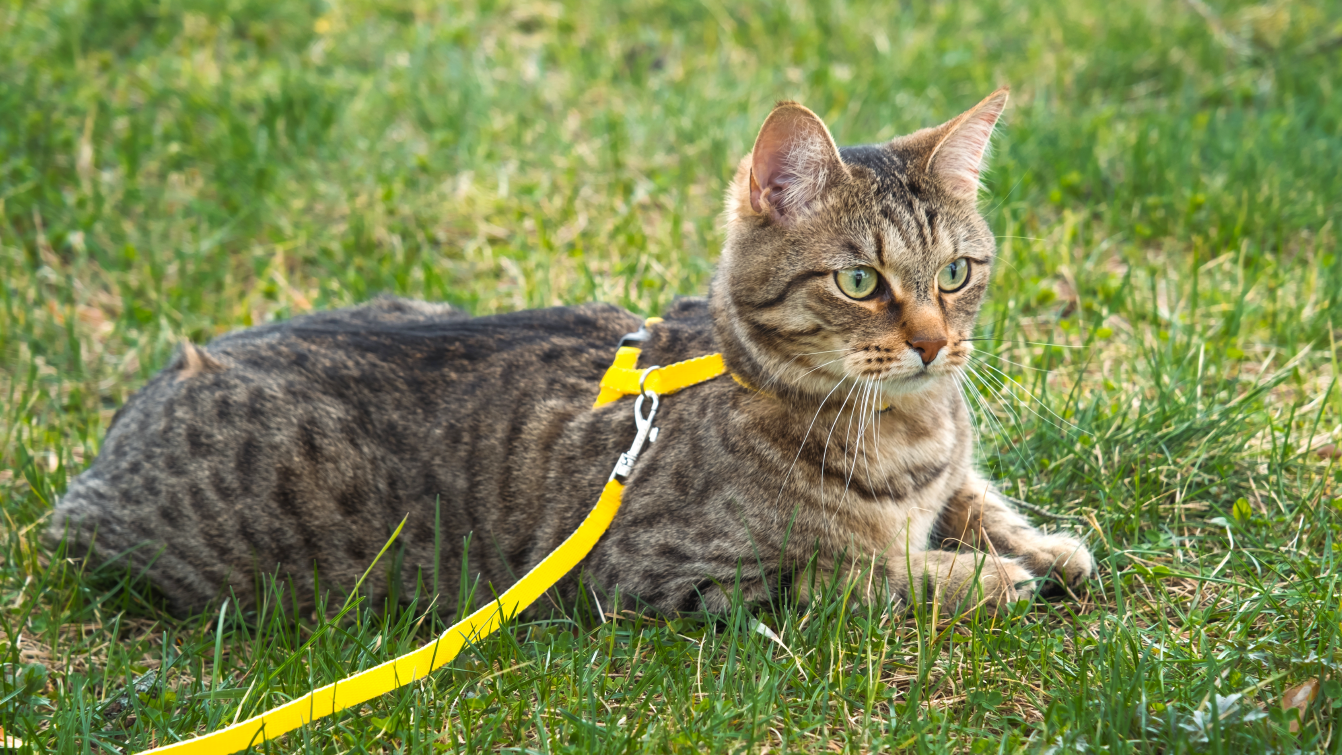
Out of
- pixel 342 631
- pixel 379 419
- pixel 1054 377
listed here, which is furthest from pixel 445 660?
pixel 1054 377

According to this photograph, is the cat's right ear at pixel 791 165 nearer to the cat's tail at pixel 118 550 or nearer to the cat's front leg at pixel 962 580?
the cat's front leg at pixel 962 580

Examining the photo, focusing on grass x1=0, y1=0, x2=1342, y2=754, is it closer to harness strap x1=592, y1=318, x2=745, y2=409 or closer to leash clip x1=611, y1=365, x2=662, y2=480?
leash clip x1=611, y1=365, x2=662, y2=480

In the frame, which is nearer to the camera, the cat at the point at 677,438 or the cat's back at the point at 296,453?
the cat at the point at 677,438

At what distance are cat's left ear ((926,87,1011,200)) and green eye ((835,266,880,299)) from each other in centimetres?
38

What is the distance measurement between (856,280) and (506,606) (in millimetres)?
1190

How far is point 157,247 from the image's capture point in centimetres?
480

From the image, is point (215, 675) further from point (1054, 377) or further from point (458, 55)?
point (458, 55)

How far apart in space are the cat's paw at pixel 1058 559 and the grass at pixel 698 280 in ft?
0.33

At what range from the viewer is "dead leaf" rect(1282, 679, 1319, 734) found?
206 cm

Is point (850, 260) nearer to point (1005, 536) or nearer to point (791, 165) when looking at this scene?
point (791, 165)

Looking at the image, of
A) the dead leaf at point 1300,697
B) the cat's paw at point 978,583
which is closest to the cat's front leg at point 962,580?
the cat's paw at point 978,583

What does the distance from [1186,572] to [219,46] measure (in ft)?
20.3

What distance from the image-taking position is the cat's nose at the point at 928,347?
7.94 feet

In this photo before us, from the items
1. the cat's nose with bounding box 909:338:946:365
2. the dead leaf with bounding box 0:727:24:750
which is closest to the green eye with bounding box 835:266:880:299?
the cat's nose with bounding box 909:338:946:365
